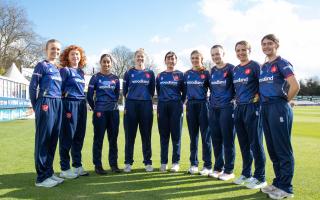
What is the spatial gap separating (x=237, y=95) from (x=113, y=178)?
2.76 m

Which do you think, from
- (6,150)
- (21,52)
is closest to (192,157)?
Result: (6,150)

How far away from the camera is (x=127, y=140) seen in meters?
7.21

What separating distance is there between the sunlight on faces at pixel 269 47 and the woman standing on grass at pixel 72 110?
3456 millimetres

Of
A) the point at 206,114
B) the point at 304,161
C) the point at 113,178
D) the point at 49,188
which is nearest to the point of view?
the point at 49,188

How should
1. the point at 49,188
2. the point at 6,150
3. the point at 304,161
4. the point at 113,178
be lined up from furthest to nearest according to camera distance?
the point at 6,150
the point at 304,161
the point at 113,178
the point at 49,188

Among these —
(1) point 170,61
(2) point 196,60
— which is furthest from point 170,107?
(2) point 196,60

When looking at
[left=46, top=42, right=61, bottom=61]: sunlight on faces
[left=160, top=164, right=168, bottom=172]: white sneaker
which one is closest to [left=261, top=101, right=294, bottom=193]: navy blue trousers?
[left=160, top=164, right=168, bottom=172]: white sneaker

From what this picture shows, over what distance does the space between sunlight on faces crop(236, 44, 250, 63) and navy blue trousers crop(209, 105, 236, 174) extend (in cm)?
92

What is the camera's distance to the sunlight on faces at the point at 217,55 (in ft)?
21.8

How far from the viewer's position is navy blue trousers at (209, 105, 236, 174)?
6.42 meters

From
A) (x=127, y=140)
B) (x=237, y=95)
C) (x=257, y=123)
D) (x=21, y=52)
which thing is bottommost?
(x=127, y=140)

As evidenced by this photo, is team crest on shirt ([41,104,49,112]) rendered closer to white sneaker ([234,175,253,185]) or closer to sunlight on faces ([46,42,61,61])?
sunlight on faces ([46,42,61,61])

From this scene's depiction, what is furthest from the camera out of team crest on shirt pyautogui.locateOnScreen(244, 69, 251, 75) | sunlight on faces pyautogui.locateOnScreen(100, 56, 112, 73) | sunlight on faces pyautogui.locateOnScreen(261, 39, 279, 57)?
sunlight on faces pyautogui.locateOnScreen(100, 56, 112, 73)

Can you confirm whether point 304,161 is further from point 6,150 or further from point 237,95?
point 6,150
